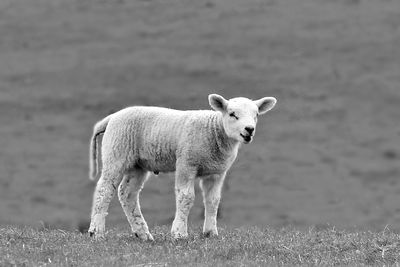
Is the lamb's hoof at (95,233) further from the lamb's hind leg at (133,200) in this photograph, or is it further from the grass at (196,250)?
the lamb's hind leg at (133,200)

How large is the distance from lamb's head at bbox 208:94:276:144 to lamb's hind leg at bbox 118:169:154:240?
58.4 inches

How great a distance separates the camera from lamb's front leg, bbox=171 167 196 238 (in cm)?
1145

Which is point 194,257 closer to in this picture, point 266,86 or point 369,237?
point 369,237

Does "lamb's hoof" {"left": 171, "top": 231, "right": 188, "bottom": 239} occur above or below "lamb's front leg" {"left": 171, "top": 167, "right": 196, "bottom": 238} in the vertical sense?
below

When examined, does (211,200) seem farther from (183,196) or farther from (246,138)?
(246,138)

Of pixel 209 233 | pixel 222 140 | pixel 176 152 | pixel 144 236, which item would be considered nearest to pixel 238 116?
pixel 222 140

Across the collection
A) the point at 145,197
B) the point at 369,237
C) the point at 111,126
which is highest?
the point at 111,126

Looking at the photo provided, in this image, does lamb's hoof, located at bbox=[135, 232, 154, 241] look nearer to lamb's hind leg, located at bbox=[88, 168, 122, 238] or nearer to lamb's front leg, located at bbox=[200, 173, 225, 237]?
lamb's hind leg, located at bbox=[88, 168, 122, 238]

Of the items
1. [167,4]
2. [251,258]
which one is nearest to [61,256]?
[251,258]

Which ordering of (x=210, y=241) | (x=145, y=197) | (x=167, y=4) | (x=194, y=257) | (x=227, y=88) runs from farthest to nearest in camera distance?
1. (x=167, y=4)
2. (x=227, y=88)
3. (x=145, y=197)
4. (x=210, y=241)
5. (x=194, y=257)

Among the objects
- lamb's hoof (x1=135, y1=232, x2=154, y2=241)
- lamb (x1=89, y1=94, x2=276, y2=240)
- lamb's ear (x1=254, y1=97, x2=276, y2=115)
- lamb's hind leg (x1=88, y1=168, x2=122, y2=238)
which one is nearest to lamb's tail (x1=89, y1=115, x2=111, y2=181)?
lamb (x1=89, y1=94, x2=276, y2=240)

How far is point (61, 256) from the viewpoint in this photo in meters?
9.74

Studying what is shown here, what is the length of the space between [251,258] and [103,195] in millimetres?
2638

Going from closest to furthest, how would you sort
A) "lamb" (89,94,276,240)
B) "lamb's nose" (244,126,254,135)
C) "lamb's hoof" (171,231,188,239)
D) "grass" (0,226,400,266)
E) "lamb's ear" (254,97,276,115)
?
"grass" (0,226,400,266) < "lamb's nose" (244,126,254,135) < "lamb's hoof" (171,231,188,239) < "lamb" (89,94,276,240) < "lamb's ear" (254,97,276,115)
